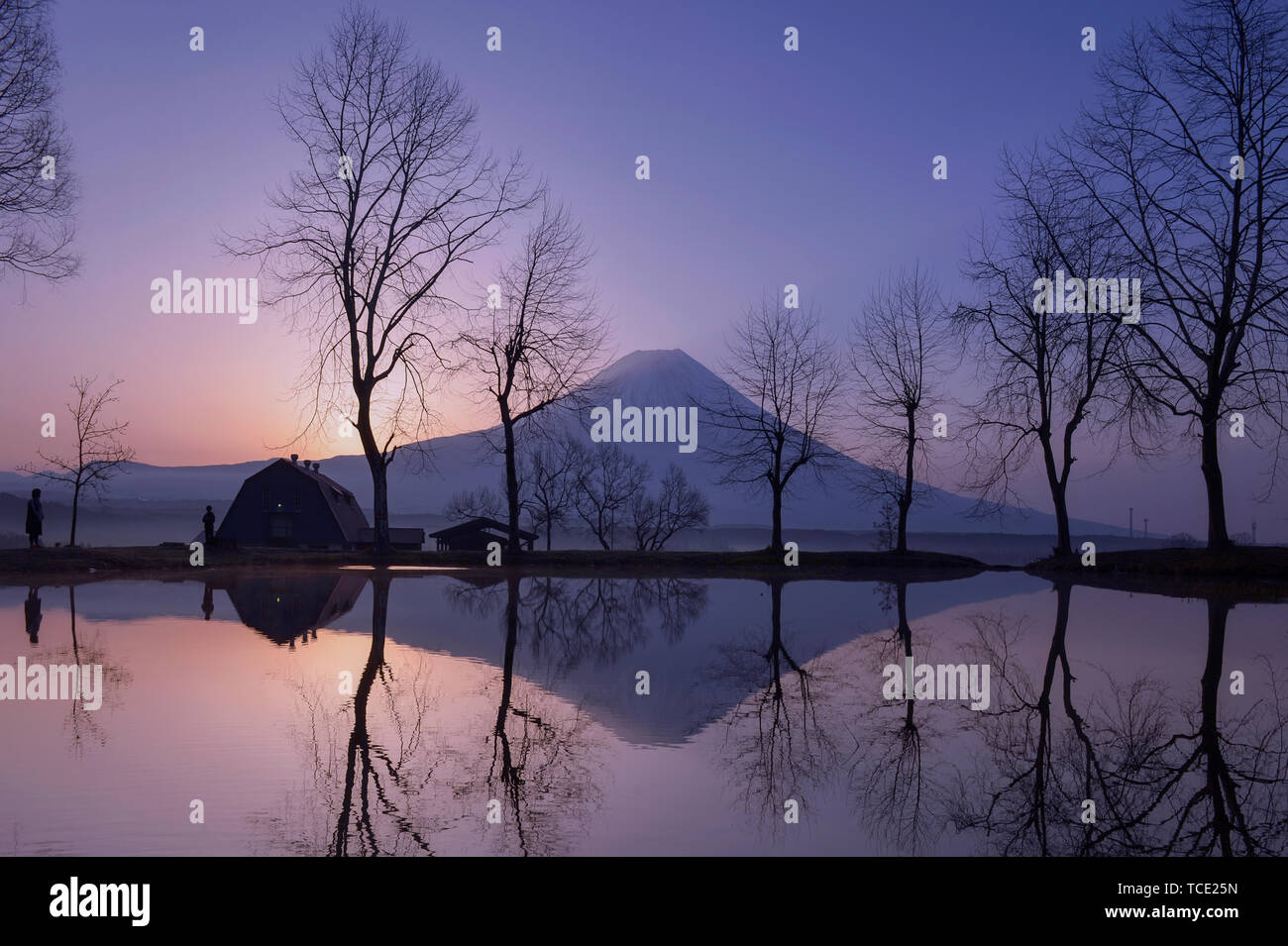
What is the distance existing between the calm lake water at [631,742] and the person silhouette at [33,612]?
0.53 feet

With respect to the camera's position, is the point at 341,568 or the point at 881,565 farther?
the point at 881,565

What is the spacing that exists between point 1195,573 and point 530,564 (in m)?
19.7

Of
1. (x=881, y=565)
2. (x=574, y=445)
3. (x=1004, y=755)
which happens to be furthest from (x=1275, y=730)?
(x=574, y=445)

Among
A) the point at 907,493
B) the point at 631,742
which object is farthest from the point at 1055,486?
the point at 631,742

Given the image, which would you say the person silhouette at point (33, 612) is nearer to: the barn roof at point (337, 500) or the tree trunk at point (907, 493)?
the tree trunk at point (907, 493)

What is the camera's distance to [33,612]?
15070 millimetres

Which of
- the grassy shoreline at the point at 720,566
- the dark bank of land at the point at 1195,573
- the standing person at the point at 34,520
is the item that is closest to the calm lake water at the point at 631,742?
the dark bank of land at the point at 1195,573

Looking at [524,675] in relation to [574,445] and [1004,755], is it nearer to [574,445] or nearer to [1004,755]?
[1004,755]

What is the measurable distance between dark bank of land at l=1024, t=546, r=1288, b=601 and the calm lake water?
27.5 feet

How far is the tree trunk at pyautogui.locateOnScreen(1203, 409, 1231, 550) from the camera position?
1024 inches

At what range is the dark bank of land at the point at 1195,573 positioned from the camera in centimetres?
2164

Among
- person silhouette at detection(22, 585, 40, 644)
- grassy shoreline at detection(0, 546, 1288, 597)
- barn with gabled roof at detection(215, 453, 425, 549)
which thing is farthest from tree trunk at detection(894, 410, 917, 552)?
barn with gabled roof at detection(215, 453, 425, 549)
